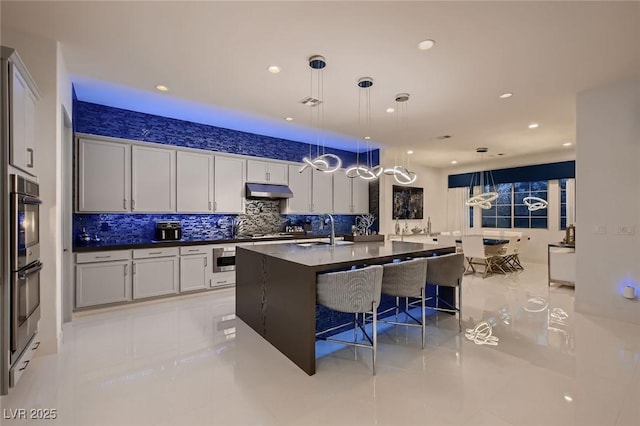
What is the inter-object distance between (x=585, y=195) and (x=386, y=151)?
13.2 ft

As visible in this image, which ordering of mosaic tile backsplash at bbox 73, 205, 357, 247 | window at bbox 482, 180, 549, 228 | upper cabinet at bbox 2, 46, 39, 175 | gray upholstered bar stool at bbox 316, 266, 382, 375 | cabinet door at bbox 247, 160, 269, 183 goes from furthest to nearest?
window at bbox 482, 180, 549, 228 < cabinet door at bbox 247, 160, 269, 183 < mosaic tile backsplash at bbox 73, 205, 357, 247 < gray upholstered bar stool at bbox 316, 266, 382, 375 < upper cabinet at bbox 2, 46, 39, 175

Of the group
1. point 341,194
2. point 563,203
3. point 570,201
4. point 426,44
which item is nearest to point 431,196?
point 563,203

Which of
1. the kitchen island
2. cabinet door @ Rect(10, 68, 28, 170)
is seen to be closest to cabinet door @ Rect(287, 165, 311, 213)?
the kitchen island

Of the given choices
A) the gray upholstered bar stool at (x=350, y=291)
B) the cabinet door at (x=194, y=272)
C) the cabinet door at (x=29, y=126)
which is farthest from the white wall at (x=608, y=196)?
the cabinet door at (x=29, y=126)

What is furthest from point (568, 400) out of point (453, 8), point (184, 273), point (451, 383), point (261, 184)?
point (261, 184)

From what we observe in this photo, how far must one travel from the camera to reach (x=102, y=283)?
407 cm

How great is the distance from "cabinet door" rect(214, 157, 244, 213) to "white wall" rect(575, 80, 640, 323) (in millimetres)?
5059

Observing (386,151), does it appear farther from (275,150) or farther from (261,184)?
(261,184)

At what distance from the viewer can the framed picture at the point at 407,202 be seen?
29.0 ft

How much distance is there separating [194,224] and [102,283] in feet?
5.32

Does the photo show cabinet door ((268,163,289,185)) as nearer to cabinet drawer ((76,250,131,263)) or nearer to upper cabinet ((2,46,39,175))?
cabinet drawer ((76,250,131,263))

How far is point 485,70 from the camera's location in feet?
10.8

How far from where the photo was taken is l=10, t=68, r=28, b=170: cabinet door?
2.06 metres

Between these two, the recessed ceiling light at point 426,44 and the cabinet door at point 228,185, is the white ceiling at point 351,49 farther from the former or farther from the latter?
the cabinet door at point 228,185
